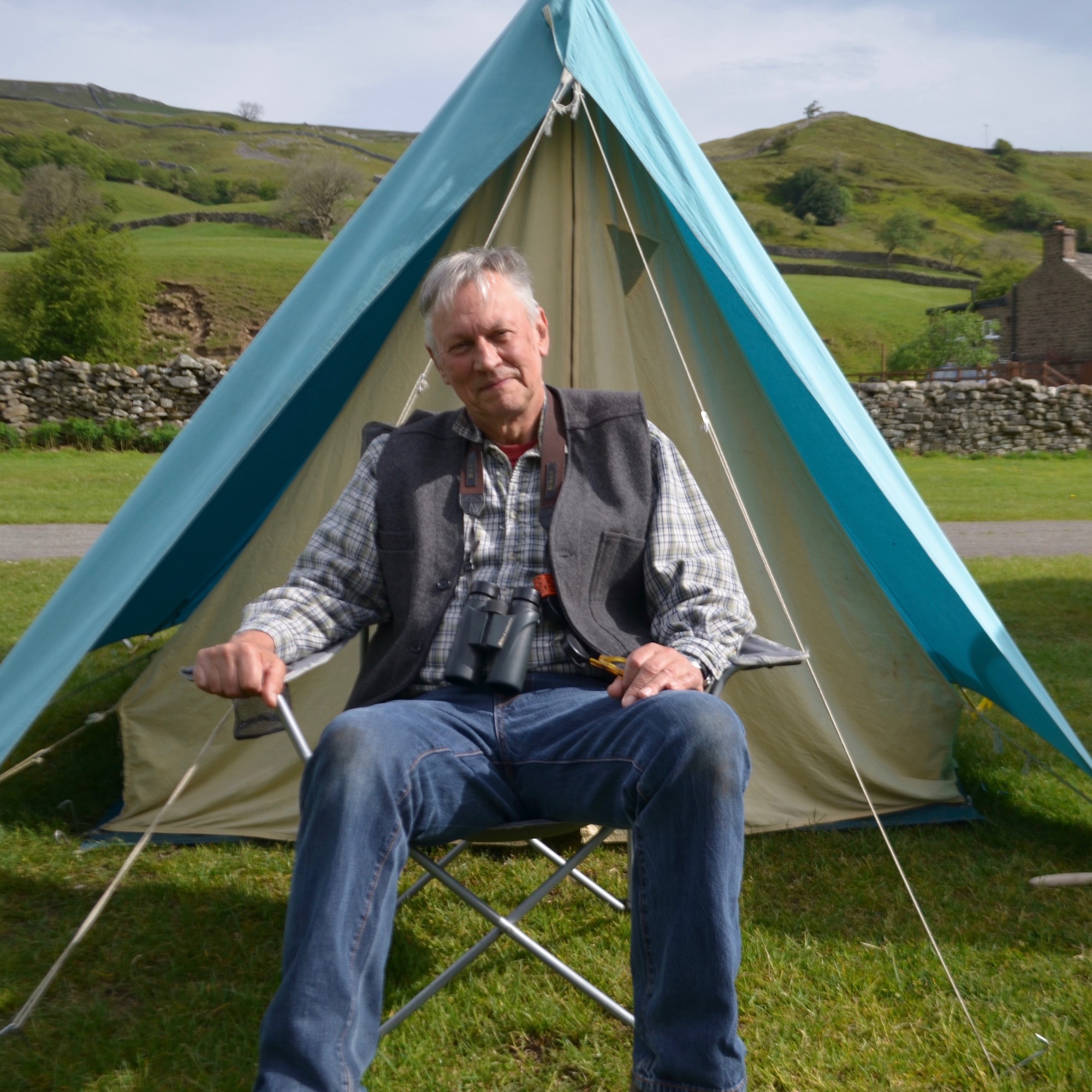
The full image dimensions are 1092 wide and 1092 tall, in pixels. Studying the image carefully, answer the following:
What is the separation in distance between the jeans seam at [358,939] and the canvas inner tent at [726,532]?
136cm

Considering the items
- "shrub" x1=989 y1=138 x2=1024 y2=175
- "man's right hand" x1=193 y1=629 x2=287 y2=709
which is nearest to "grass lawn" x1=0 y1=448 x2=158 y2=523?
"man's right hand" x1=193 y1=629 x2=287 y2=709

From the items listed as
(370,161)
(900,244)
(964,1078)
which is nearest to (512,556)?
(964,1078)

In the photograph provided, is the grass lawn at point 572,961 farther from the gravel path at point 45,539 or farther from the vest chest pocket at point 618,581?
the gravel path at point 45,539

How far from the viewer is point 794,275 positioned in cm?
5028

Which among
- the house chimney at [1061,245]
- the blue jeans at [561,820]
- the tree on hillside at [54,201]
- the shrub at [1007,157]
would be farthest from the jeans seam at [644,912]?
the shrub at [1007,157]

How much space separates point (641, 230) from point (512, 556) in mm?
1208

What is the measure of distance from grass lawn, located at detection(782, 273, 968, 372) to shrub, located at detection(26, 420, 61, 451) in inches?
963

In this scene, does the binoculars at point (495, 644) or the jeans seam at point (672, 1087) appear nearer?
the jeans seam at point (672, 1087)

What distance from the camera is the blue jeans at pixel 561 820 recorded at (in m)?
1.43

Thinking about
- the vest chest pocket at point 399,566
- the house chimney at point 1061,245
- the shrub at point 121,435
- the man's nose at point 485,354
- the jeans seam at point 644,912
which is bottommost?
the shrub at point 121,435

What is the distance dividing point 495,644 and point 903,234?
68.5m

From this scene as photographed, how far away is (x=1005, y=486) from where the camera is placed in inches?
467

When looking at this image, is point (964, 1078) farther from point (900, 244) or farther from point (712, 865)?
point (900, 244)

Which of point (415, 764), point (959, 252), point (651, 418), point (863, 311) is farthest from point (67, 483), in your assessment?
point (959, 252)
